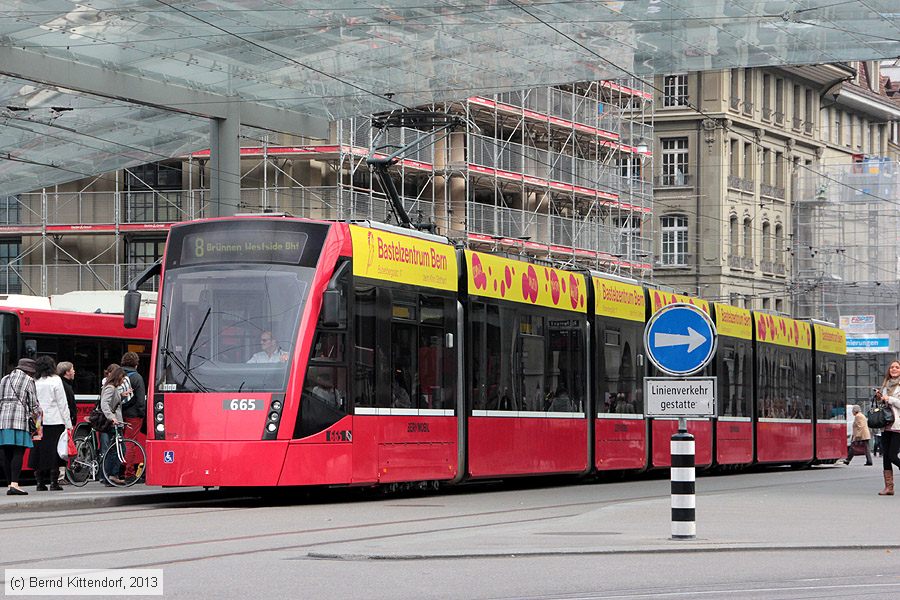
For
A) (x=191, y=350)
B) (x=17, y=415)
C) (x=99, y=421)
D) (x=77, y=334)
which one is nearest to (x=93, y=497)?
(x=17, y=415)

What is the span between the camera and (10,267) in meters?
55.0

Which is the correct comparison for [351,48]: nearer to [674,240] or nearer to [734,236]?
[674,240]

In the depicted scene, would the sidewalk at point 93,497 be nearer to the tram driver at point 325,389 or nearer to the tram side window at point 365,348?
the tram driver at point 325,389

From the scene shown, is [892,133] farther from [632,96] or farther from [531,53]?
[531,53]

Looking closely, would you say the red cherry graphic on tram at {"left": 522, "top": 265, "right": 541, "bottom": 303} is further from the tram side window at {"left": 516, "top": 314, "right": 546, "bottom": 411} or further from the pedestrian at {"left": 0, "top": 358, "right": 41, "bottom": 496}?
the pedestrian at {"left": 0, "top": 358, "right": 41, "bottom": 496}

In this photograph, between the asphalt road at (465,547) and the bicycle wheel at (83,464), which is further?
the bicycle wheel at (83,464)

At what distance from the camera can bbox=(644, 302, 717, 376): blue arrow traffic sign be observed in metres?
13.7

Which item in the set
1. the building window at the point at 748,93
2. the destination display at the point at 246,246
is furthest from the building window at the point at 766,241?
the destination display at the point at 246,246

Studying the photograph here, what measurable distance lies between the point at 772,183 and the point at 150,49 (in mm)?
58533

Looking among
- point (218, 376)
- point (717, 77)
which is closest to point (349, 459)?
point (218, 376)

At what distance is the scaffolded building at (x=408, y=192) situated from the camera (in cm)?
5281

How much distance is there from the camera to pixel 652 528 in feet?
48.2

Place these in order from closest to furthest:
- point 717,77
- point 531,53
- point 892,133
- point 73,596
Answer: point 73,596
point 531,53
point 717,77
point 892,133

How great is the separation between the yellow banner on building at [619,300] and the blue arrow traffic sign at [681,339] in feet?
37.5
